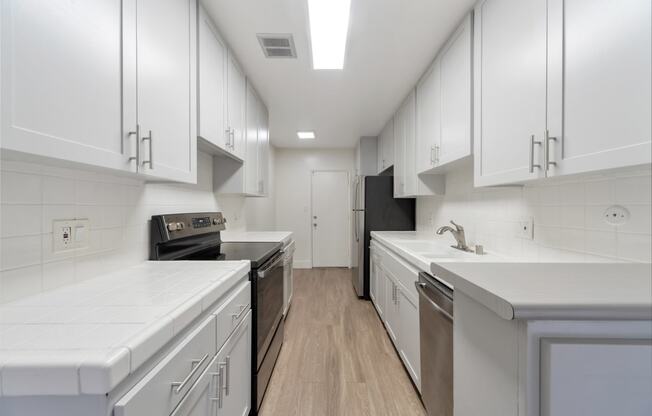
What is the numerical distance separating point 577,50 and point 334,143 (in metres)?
4.26

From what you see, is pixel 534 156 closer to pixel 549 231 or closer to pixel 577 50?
pixel 577 50

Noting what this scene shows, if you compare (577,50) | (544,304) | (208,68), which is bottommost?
(544,304)

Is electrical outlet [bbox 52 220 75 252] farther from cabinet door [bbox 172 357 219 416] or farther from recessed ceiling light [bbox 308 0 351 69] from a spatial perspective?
recessed ceiling light [bbox 308 0 351 69]

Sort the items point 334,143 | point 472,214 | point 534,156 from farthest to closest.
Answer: point 334,143 < point 472,214 < point 534,156

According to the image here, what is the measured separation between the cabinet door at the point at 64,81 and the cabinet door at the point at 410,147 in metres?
2.34

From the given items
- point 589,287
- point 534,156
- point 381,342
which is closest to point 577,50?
point 534,156

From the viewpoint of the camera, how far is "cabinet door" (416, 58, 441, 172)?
85.1 inches

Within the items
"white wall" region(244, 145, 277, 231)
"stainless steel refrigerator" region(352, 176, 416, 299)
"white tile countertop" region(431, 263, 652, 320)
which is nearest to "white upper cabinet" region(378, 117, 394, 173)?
"stainless steel refrigerator" region(352, 176, 416, 299)

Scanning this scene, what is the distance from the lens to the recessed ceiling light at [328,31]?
1602 millimetres

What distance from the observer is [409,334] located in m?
1.92

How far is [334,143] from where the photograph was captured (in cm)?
514

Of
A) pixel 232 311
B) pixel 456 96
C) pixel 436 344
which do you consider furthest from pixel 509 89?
pixel 232 311

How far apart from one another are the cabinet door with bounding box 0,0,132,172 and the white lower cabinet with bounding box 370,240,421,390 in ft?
5.55

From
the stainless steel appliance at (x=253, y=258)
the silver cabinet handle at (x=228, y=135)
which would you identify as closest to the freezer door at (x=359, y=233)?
the stainless steel appliance at (x=253, y=258)
